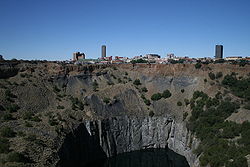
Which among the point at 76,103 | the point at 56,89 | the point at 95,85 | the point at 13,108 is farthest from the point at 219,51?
the point at 13,108

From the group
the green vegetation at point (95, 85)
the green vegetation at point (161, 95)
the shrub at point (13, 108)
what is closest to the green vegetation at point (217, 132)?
the green vegetation at point (161, 95)

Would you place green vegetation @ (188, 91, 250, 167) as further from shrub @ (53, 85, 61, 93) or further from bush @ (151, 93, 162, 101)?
shrub @ (53, 85, 61, 93)

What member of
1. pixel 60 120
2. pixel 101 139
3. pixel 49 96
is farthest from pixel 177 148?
pixel 49 96

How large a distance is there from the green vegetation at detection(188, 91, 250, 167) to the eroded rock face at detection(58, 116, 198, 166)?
3081mm

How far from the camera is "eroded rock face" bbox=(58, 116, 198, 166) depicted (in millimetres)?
47000

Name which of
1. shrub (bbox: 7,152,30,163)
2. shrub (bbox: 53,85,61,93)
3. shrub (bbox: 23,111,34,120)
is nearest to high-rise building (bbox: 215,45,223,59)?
shrub (bbox: 53,85,61,93)

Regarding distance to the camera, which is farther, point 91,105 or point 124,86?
point 124,86

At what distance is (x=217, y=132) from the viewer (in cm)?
4275

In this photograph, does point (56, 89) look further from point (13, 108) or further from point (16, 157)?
point (16, 157)

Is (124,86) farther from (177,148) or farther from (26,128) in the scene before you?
(26,128)

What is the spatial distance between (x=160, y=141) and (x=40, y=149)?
102 feet

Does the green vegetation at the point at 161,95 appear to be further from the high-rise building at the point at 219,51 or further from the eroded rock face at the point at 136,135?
the high-rise building at the point at 219,51

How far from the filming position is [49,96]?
51.2 m

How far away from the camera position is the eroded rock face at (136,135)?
47.0 m
